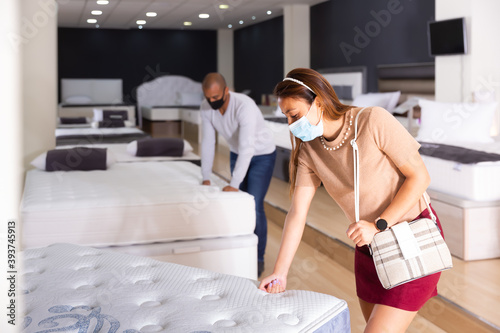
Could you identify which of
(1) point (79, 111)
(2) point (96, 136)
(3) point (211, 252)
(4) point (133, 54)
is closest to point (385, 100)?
(2) point (96, 136)

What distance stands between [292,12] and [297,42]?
1.65ft

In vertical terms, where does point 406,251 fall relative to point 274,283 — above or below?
above

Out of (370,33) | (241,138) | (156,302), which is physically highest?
(370,33)

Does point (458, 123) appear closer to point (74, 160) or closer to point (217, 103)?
point (217, 103)

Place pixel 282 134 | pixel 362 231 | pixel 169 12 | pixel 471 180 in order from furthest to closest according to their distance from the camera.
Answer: pixel 169 12
pixel 282 134
pixel 471 180
pixel 362 231

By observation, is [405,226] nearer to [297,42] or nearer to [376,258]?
[376,258]

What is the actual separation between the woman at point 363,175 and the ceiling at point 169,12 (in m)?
7.65

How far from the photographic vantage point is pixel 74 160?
408 cm

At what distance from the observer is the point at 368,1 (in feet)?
25.2

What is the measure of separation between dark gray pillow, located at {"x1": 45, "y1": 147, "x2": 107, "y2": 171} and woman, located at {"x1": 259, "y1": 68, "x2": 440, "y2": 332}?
108 inches

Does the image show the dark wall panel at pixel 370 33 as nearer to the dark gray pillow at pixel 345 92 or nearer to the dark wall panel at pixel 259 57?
the dark gray pillow at pixel 345 92

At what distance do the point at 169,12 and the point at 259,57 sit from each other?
2359mm

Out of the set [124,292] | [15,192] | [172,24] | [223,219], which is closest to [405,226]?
[124,292]

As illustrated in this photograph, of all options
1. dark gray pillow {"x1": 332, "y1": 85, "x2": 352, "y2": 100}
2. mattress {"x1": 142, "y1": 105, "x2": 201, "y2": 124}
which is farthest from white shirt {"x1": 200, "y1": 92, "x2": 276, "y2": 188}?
mattress {"x1": 142, "y1": 105, "x2": 201, "y2": 124}
